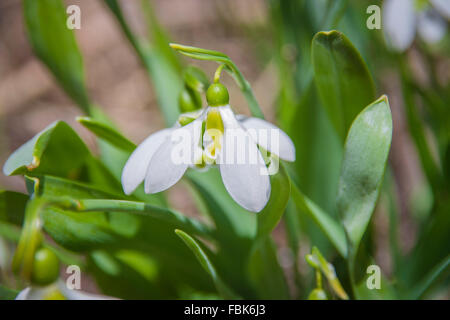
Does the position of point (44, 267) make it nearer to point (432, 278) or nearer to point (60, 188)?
point (60, 188)

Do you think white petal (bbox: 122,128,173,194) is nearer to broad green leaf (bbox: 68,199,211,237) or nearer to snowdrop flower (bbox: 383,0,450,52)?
broad green leaf (bbox: 68,199,211,237)

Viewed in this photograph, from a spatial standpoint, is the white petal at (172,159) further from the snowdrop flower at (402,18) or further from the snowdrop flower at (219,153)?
the snowdrop flower at (402,18)

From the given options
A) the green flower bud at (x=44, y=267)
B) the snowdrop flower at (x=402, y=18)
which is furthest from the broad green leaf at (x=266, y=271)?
the snowdrop flower at (x=402, y=18)

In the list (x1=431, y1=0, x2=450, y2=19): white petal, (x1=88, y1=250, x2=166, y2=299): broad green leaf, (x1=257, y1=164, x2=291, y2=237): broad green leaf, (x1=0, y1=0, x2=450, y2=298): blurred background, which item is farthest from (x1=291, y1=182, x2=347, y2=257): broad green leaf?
(x1=0, y1=0, x2=450, y2=298): blurred background

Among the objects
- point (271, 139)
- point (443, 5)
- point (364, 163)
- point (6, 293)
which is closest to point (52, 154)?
point (6, 293)

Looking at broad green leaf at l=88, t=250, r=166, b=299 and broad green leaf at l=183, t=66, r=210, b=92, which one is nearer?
broad green leaf at l=183, t=66, r=210, b=92
